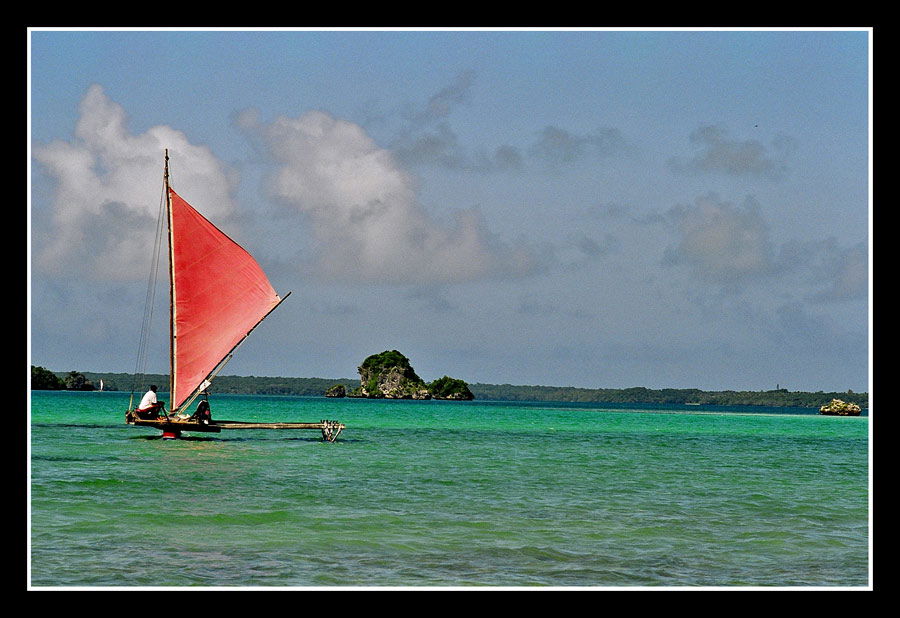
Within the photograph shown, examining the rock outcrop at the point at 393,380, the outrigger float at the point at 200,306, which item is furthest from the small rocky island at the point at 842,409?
the outrigger float at the point at 200,306

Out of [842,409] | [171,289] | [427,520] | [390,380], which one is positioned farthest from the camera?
[390,380]

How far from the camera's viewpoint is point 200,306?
32.1m

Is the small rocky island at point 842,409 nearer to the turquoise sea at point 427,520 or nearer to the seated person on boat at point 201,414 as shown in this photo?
the turquoise sea at point 427,520

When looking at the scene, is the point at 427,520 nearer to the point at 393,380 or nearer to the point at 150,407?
the point at 150,407

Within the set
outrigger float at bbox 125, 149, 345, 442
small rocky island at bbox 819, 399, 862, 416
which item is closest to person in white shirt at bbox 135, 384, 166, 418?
outrigger float at bbox 125, 149, 345, 442

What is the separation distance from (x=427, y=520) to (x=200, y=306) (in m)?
17.6

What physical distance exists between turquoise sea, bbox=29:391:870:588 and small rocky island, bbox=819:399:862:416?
8448 cm

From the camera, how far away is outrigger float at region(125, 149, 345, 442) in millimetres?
31703

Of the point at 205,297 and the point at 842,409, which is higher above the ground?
the point at 205,297

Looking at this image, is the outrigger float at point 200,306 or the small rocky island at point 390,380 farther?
the small rocky island at point 390,380

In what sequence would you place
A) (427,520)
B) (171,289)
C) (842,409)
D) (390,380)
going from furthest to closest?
1. (390,380)
2. (842,409)
3. (171,289)
4. (427,520)

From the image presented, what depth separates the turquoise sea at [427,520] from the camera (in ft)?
40.6

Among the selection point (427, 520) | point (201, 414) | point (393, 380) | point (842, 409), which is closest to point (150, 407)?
point (201, 414)

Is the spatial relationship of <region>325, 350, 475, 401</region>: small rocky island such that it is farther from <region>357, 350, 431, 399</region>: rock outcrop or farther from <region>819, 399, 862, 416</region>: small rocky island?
<region>819, 399, 862, 416</region>: small rocky island
